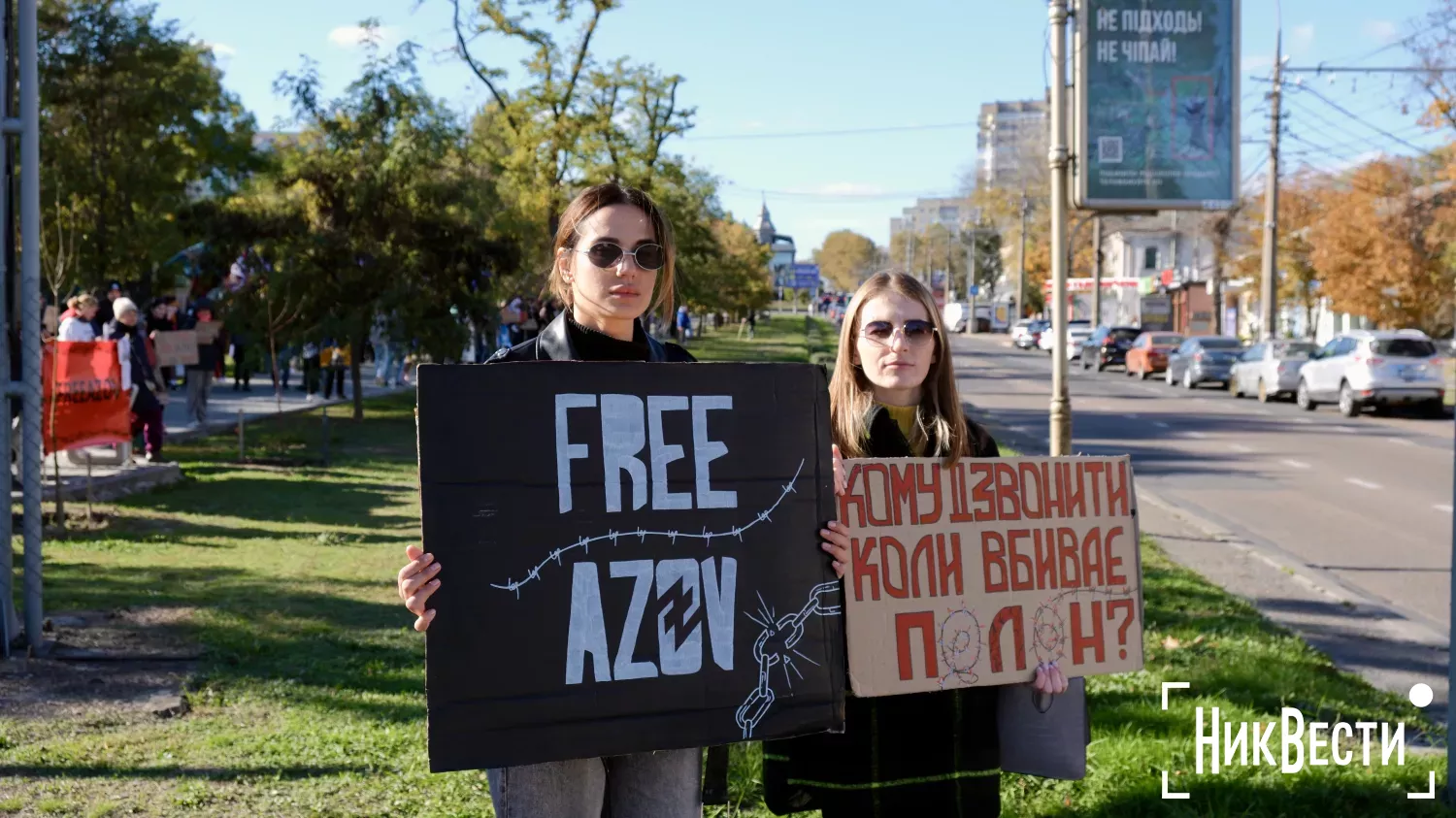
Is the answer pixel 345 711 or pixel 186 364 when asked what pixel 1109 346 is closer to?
pixel 186 364

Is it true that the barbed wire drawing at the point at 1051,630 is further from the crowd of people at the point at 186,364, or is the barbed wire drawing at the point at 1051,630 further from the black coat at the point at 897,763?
the crowd of people at the point at 186,364

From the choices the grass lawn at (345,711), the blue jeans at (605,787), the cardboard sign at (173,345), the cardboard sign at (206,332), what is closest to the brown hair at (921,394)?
the blue jeans at (605,787)

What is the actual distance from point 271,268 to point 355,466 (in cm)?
438

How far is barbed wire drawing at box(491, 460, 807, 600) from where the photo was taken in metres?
2.76

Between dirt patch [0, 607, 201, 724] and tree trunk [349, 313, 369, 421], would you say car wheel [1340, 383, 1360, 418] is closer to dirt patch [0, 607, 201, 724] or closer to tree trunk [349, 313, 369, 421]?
tree trunk [349, 313, 369, 421]

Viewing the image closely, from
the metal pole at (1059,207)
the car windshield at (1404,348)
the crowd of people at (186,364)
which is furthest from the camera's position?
the car windshield at (1404,348)

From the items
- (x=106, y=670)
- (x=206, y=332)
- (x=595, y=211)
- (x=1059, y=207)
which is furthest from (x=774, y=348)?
(x=595, y=211)

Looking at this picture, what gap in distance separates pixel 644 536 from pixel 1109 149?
692cm

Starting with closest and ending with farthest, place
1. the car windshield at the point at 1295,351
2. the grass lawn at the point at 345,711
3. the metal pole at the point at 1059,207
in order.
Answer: the grass lawn at the point at 345,711 < the metal pole at the point at 1059,207 < the car windshield at the point at 1295,351

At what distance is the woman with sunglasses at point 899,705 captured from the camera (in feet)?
10.8

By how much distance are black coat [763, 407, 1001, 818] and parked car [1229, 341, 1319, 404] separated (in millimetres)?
28688

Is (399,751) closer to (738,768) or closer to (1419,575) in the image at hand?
(738,768)

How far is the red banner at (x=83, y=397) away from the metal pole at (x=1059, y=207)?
7.22 metres

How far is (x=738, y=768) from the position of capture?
4.90 metres
